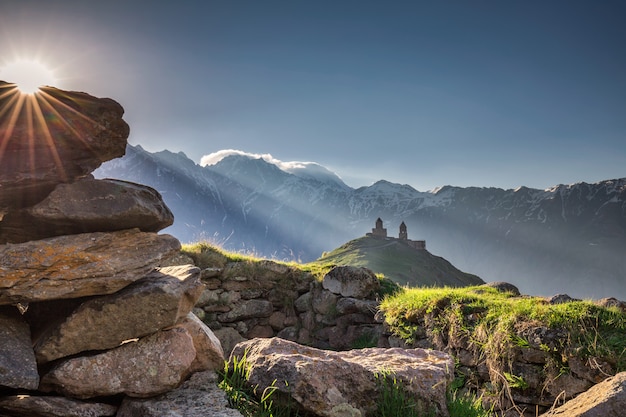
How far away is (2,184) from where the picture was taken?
4.46 metres

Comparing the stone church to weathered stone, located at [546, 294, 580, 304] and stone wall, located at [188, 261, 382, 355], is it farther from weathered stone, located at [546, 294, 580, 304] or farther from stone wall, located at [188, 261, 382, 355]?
weathered stone, located at [546, 294, 580, 304]

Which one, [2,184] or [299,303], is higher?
[2,184]

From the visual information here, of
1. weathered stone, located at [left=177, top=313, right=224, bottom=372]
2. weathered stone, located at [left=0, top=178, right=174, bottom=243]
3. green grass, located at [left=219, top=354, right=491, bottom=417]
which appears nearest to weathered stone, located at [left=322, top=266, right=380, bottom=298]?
weathered stone, located at [left=177, top=313, right=224, bottom=372]

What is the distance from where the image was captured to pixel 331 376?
422 centimetres

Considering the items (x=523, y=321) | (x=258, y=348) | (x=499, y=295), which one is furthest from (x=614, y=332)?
(x=258, y=348)

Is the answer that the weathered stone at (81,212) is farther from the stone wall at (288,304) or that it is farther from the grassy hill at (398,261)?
the grassy hill at (398,261)

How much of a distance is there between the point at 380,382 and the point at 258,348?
1.51 meters

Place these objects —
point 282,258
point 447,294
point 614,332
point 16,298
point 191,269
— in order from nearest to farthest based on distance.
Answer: point 16,298 → point 191,269 → point 614,332 → point 447,294 → point 282,258

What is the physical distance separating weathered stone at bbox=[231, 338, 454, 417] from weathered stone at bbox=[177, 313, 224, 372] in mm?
418

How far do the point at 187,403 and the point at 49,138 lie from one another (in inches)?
134

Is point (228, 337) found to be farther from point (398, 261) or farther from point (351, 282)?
point (398, 261)

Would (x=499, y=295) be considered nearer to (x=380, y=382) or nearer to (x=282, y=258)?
(x=380, y=382)

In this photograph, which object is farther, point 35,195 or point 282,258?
point 282,258

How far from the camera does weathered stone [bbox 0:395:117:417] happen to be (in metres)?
3.86
